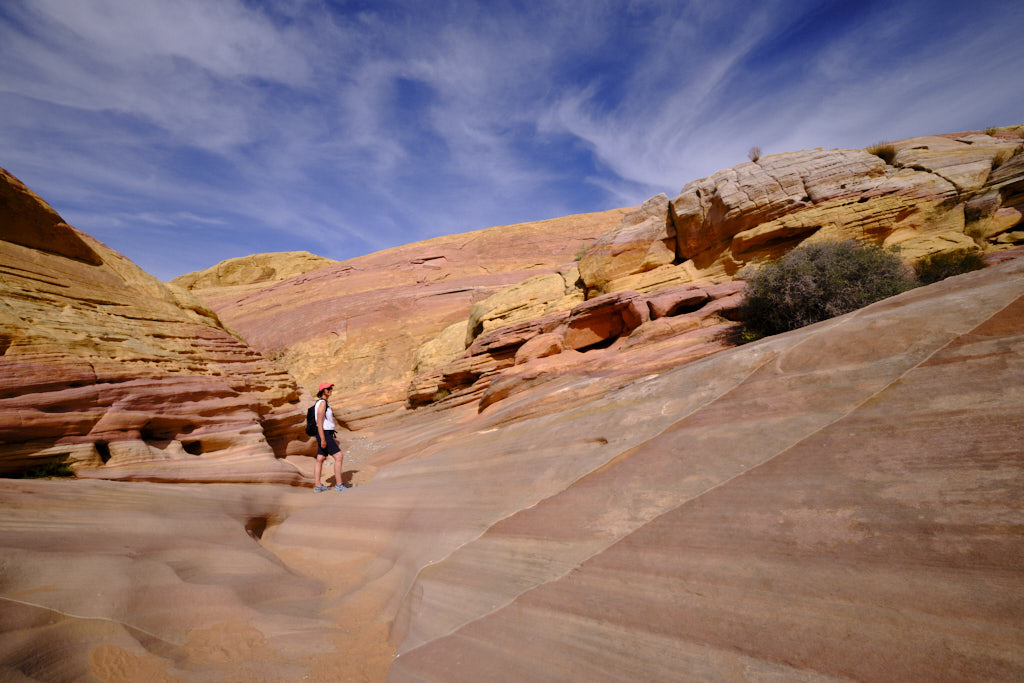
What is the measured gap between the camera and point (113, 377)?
6602 mm

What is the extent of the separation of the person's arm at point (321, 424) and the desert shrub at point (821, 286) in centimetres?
780

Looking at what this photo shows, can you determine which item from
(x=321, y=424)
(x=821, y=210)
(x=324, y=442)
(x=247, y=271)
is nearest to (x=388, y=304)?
(x=321, y=424)

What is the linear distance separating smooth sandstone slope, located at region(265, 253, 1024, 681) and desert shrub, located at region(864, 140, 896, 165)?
35.5 feet

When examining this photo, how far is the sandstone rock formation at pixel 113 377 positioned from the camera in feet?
18.3

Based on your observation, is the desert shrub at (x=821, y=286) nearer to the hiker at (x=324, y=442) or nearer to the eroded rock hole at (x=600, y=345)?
the eroded rock hole at (x=600, y=345)

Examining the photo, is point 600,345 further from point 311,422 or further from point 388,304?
point 388,304

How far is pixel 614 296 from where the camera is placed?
11.6m

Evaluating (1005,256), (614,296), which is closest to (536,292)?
(614,296)

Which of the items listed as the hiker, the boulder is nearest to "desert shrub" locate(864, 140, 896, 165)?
the boulder

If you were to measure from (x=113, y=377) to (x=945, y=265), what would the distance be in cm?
1507

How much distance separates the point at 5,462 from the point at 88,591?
4366mm

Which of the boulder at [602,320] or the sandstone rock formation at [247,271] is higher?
the sandstone rock formation at [247,271]

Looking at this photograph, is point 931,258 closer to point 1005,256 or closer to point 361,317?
point 1005,256

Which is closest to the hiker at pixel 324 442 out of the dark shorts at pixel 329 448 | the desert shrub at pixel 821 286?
the dark shorts at pixel 329 448
